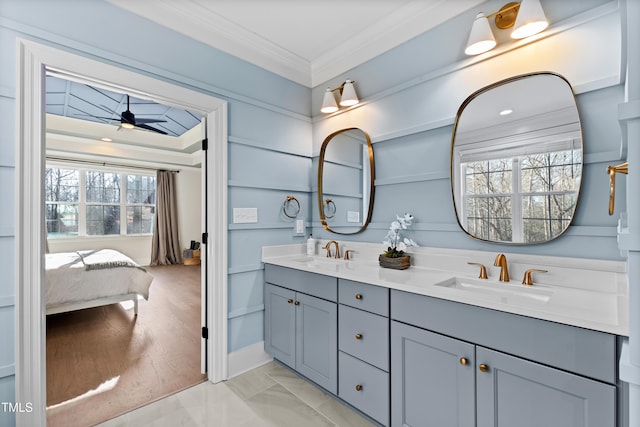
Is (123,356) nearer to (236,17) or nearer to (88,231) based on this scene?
(236,17)

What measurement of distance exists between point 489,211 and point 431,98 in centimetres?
85

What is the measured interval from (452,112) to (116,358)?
330 cm

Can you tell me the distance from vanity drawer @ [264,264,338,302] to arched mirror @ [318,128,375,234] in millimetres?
614

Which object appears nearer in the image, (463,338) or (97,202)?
(463,338)

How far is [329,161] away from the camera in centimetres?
273

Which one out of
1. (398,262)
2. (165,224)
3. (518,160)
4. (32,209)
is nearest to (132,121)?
(32,209)

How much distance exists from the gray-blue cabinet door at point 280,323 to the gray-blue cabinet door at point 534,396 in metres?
1.32

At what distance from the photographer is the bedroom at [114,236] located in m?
2.26

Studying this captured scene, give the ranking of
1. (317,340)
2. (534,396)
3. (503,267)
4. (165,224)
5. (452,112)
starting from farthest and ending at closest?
(165,224)
(317,340)
(452,112)
(503,267)
(534,396)

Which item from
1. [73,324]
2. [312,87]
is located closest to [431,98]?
[312,87]

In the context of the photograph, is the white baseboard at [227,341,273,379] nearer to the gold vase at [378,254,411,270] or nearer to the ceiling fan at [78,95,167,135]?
the gold vase at [378,254,411,270]

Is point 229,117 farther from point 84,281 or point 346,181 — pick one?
point 84,281

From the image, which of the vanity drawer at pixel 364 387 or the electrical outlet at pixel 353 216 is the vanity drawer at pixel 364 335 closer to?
the vanity drawer at pixel 364 387

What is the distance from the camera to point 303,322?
213cm
